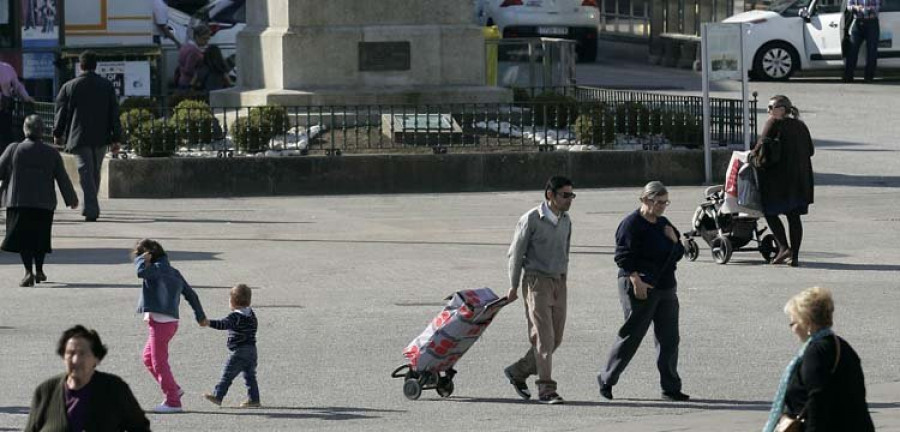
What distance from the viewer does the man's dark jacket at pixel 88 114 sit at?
20281mm

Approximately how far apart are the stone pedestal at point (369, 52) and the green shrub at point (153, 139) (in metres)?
1.69

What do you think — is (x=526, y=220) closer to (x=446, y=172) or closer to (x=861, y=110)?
(x=446, y=172)

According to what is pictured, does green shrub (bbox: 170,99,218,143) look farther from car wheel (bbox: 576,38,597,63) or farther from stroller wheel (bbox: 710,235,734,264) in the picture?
car wheel (bbox: 576,38,597,63)

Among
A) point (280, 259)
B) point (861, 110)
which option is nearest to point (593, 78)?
point (861, 110)

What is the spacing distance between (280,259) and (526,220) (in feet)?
19.0

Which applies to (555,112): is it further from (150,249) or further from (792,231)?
(150,249)

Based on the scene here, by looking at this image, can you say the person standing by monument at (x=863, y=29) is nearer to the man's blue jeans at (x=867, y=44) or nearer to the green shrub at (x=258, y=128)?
the man's blue jeans at (x=867, y=44)

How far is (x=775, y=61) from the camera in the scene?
35.7 m

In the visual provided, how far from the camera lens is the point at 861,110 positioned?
102 ft

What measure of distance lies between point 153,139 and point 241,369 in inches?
449

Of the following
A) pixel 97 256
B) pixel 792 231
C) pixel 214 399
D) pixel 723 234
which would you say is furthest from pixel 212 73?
pixel 214 399

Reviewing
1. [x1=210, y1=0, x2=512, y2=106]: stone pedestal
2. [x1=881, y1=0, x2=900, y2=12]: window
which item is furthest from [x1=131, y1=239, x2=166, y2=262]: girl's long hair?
[x1=881, y1=0, x2=900, y2=12]: window

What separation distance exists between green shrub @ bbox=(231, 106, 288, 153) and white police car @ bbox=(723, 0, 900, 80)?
46.6 feet

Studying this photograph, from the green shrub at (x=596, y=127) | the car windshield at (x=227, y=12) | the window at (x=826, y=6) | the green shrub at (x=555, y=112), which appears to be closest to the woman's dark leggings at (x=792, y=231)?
the green shrub at (x=596, y=127)
